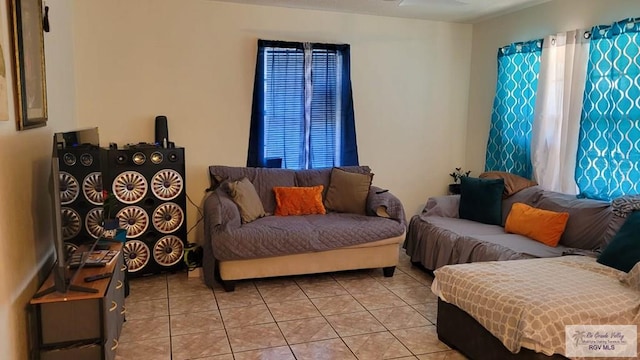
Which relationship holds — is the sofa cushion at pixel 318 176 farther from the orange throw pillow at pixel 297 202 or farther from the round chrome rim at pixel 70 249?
the round chrome rim at pixel 70 249

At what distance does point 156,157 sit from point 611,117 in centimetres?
358

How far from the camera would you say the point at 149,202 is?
386 centimetres

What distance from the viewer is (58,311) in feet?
7.28

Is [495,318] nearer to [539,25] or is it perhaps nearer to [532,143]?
[532,143]

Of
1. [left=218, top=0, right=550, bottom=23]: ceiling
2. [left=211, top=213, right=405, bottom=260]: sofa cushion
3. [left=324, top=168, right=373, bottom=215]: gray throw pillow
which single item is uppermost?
[left=218, top=0, right=550, bottom=23]: ceiling

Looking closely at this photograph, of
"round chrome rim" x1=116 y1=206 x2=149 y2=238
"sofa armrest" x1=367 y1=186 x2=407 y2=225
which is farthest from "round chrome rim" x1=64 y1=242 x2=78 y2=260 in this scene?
"sofa armrest" x1=367 y1=186 x2=407 y2=225

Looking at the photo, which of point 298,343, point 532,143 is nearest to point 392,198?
point 532,143

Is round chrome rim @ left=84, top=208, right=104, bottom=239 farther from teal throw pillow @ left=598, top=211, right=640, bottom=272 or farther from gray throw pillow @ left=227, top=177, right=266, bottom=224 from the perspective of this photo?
teal throw pillow @ left=598, top=211, right=640, bottom=272

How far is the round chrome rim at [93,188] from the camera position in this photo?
2613 mm

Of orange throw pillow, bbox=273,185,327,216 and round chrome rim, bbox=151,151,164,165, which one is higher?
round chrome rim, bbox=151,151,164,165

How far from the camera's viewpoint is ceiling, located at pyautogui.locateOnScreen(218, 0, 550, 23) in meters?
4.24

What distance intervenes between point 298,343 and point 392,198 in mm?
1720

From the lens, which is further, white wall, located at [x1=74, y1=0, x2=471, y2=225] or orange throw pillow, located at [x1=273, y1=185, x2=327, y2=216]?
orange throw pillow, located at [x1=273, y1=185, x2=327, y2=216]

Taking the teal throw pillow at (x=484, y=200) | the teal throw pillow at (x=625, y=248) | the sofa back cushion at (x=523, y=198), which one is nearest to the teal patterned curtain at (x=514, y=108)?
the sofa back cushion at (x=523, y=198)
